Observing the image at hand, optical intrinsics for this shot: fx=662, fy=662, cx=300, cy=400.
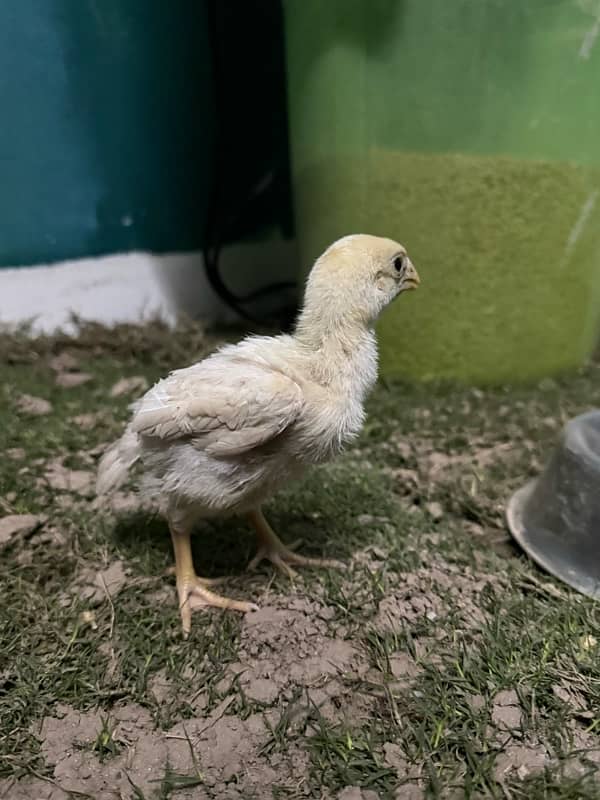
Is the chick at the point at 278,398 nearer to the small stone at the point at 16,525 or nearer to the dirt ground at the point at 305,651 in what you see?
the dirt ground at the point at 305,651

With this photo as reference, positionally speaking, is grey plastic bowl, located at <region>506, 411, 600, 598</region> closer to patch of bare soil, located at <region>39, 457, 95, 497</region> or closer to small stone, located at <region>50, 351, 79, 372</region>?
patch of bare soil, located at <region>39, 457, 95, 497</region>

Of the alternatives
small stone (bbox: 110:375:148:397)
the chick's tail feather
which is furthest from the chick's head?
small stone (bbox: 110:375:148:397)

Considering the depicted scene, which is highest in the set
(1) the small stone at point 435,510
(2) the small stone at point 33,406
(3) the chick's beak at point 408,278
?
(3) the chick's beak at point 408,278

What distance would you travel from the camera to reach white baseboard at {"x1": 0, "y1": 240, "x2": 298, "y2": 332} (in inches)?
84.3

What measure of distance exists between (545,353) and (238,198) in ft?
4.11

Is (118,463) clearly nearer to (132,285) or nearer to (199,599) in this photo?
(199,599)

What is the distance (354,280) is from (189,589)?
1.92ft

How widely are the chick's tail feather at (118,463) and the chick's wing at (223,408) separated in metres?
0.14

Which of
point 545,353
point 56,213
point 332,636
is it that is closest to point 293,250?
point 56,213

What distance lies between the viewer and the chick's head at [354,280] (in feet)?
3.22

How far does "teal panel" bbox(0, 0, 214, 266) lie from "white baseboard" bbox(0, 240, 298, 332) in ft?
0.18

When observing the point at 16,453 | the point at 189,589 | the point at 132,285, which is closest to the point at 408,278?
the point at 189,589

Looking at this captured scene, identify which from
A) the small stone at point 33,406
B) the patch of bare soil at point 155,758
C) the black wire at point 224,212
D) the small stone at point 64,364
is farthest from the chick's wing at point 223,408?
the black wire at point 224,212

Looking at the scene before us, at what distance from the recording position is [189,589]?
→ 113cm
